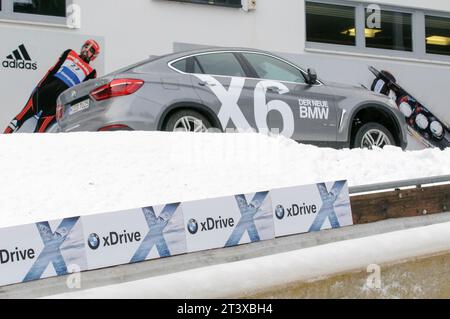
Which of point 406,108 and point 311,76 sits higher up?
point 311,76

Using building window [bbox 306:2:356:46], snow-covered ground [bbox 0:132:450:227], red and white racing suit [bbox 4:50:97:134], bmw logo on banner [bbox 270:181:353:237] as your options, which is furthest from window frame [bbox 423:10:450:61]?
bmw logo on banner [bbox 270:181:353:237]

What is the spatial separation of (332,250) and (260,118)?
16.2 ft

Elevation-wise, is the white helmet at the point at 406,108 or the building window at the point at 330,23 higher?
the building window at the point at 330,23

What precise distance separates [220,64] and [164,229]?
15.6 feet

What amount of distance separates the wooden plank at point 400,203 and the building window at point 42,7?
361 inches

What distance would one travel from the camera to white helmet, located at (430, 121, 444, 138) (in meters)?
17.6

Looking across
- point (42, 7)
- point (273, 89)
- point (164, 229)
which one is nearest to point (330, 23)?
point (42, 7)

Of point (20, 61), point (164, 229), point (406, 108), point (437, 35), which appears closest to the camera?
point (164, 229)

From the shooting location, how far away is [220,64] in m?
10.0

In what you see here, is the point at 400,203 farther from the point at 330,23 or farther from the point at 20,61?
the point at 330,23

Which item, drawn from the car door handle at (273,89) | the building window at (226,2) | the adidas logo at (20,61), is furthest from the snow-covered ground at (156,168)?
the building window at (226,2)

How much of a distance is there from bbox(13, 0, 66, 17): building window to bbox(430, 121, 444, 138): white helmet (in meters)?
8.48

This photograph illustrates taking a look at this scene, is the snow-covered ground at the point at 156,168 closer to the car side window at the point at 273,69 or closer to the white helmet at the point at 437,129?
the car side window at the point at 273,69

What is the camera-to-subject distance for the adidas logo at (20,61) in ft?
44.8
